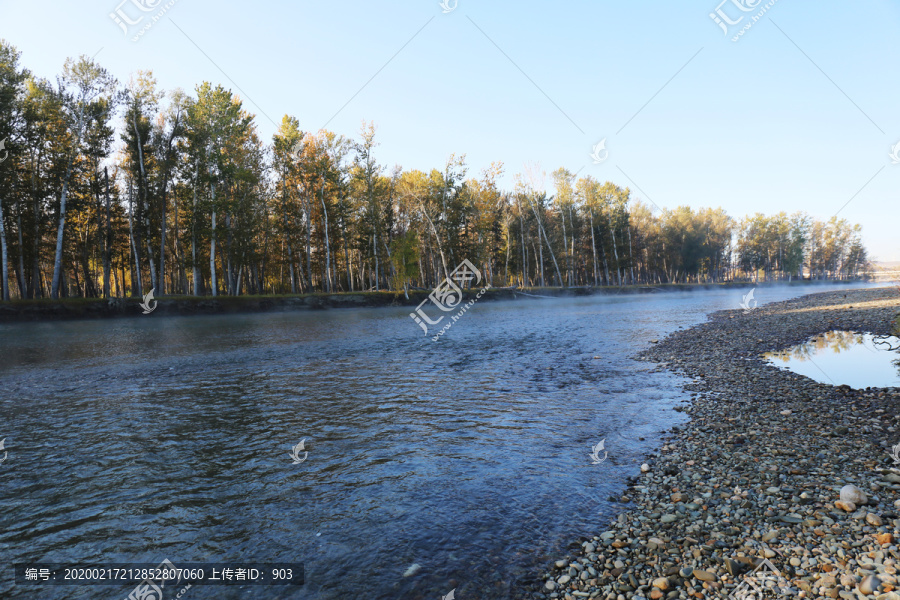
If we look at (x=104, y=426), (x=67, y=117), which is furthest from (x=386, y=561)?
(x=67, y=117)

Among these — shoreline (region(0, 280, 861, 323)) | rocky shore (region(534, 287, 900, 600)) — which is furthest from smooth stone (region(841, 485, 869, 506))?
shoreline (region(0, 280, 861, 323))

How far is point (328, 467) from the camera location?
27.6 feet

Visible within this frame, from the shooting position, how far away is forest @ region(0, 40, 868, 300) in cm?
4381

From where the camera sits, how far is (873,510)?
18.4ft

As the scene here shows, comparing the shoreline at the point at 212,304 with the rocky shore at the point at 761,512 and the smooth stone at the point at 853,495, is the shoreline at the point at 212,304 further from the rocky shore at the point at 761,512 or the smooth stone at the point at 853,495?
the smooth stone at the point at 853,495

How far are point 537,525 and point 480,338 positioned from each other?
22.0 metres

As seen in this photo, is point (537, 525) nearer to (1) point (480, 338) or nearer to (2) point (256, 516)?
(2) point (256, 516)

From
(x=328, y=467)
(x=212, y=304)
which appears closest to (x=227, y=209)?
(x=212, y=304)

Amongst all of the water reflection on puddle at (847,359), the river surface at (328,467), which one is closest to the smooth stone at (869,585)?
the river surface at (328,467)

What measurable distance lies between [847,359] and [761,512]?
14.9 metres

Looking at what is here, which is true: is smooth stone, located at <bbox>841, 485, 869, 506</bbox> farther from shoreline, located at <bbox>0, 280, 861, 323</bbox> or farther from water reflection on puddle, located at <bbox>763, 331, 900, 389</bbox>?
shoreline, located at <bbox>0, 280, 861, 323</bbox>

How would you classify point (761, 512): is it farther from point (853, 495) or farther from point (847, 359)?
point (847, 359)

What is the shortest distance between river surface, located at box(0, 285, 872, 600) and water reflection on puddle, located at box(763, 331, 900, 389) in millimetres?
4681

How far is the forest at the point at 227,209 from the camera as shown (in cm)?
4381
